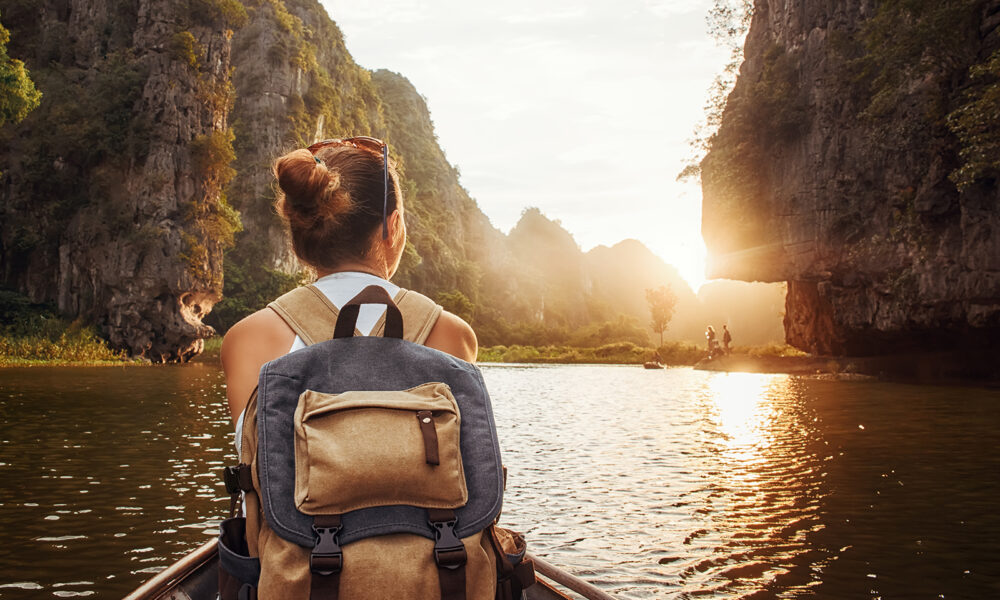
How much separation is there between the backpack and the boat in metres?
1.64

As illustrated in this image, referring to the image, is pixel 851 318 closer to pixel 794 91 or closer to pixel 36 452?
pixel 794 91

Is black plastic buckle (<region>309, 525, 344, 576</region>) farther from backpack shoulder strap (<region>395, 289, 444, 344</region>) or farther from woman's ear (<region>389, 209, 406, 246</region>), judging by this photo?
woman's ear (<region>389, 209, 406, 246</region>)

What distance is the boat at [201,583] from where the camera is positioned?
3.08 meters

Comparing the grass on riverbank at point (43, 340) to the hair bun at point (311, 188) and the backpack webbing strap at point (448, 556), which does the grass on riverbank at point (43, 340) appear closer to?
the hair bun at point (311, 188)

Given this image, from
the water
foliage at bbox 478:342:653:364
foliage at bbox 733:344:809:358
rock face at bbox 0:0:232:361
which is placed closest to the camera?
the water

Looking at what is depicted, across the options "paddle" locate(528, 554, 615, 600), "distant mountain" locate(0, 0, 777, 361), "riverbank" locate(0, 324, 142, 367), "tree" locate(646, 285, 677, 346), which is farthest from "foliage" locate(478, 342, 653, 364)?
"paddle" locate(528, 554, 615, 600)

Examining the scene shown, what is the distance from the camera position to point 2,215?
3725 cm

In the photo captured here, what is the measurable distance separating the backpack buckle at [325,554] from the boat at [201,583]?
1.97m

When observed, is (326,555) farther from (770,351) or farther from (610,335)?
(610,335)

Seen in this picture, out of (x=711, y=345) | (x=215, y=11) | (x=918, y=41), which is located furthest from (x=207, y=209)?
(x=711, y=345)

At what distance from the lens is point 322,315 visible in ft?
5.99

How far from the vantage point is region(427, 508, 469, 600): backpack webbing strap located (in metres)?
1.57

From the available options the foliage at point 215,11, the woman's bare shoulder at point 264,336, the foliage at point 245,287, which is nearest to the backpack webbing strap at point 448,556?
the woman's bare shoulder at point 264,336

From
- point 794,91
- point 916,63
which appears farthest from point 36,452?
point 794,91
